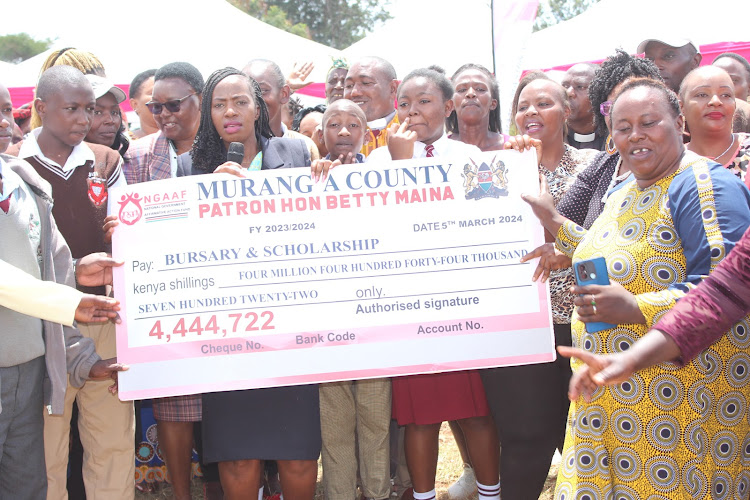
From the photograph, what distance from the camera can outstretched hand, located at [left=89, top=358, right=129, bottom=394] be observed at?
140 inches

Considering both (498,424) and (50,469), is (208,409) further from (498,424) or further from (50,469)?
(498,424)

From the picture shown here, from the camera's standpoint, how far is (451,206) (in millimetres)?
3631

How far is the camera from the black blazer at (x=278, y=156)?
3982 mm

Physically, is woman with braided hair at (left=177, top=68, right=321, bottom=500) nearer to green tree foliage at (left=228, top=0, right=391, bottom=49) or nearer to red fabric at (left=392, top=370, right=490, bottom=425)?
red fabric at (left=392, top=370, right=490, bottom=425)

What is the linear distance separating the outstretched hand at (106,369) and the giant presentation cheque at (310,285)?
0.05 meters

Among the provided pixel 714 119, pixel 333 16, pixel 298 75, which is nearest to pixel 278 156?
pixel 714 119

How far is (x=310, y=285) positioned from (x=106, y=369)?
1.08m

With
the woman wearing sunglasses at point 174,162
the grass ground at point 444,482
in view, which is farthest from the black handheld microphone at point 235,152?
the grass ground at point 444,482

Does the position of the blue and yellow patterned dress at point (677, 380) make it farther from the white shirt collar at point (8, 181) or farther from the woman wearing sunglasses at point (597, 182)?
the white shirt collar at point (8, 181)

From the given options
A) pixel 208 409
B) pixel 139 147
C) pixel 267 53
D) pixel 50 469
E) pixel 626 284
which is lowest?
Answer: pixel 50 469

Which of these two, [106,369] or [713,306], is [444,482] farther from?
[713,306]

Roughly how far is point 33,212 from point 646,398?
9.31ft

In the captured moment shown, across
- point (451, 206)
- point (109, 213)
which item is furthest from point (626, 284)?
point (109, 213)

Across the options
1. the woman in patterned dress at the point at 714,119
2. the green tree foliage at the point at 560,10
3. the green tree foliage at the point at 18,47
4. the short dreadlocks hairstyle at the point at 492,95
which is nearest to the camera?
the woman in patterned dress at the point at 714,119
